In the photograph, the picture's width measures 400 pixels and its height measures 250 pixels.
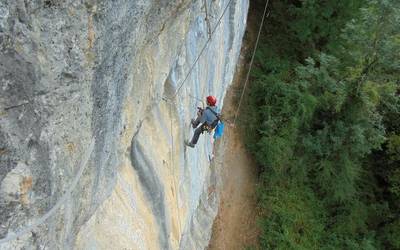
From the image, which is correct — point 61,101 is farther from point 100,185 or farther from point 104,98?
point 100,185

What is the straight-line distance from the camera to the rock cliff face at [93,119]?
3730 mm

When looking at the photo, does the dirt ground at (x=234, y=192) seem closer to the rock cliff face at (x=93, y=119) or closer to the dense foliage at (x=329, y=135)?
the dense foliage at (x=329, y=135)

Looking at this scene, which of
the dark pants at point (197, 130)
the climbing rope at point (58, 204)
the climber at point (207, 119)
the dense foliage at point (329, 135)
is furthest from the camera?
the dense foliage at point (329, 135)

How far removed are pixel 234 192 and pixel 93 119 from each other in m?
10.7

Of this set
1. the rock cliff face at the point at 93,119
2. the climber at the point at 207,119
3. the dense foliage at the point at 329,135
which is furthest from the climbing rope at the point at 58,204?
the dense foliage at the point at 329,135

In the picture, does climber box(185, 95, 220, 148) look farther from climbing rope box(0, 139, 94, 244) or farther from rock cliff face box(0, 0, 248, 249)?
climbing rope box(0, 139, 94, 244)

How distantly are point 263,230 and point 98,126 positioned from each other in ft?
34.4

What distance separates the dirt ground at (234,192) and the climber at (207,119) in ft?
17.2

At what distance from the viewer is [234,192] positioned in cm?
1498

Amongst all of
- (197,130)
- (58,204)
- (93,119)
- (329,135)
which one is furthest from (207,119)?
(329,135)

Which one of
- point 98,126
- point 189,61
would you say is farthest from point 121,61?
point 189,61

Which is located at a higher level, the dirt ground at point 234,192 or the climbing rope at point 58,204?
the dirt ground at point 234,192

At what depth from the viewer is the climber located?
361 inches

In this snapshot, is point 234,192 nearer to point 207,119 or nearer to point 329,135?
point 329,135
